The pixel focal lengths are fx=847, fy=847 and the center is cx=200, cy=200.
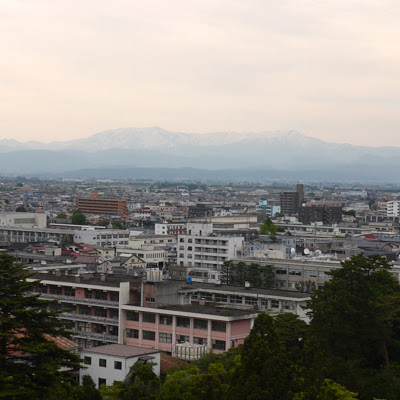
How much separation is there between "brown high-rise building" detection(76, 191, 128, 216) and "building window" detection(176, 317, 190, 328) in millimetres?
83909

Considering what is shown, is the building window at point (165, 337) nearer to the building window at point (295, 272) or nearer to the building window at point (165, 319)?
the building window at point (165, 319)

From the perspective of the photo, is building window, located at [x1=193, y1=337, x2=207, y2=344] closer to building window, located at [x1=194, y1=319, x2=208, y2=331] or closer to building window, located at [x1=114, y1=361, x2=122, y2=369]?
building window, located at [x1=194, y1=319, x2=208, y2=331]

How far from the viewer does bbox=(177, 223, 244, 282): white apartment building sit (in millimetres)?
48787

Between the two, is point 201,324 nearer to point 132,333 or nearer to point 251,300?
point 132,333

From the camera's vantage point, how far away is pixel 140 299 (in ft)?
92.1

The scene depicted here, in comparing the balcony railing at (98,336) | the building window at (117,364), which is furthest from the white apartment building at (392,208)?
the building window at (117,364)

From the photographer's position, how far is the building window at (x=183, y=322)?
87.6 feet

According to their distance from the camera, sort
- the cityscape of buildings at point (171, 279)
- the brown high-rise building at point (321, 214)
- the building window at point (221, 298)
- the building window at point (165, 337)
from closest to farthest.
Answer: the cityscape of buildings at point (171, 279) < the building window at point (165, 337) < the building window at point (221, 298) < the brown high-rise building at point (321, 214)

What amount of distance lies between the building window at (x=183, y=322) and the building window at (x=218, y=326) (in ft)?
2.99

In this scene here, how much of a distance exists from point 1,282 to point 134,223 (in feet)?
256

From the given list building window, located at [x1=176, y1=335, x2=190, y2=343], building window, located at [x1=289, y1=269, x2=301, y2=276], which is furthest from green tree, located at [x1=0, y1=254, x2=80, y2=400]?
building window, located at [x1=289, y1=269, x2=301, y2=276]

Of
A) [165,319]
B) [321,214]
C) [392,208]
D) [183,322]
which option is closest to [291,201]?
[392,208]

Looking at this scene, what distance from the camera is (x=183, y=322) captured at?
87.9 feet

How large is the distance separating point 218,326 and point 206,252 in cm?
2400
